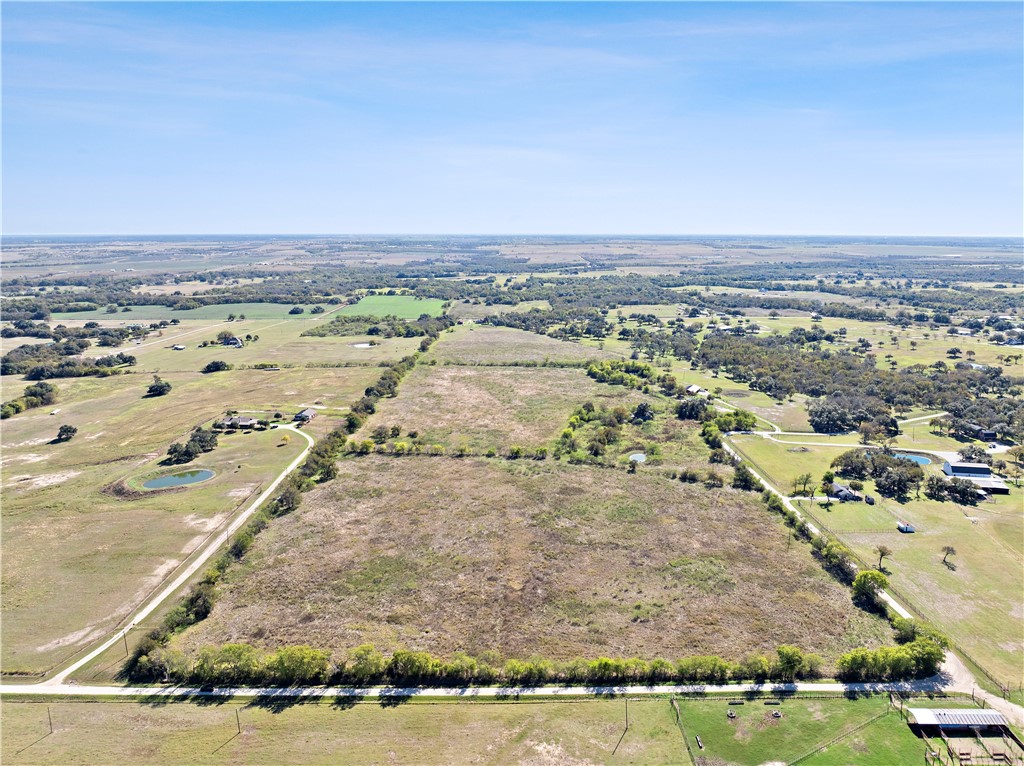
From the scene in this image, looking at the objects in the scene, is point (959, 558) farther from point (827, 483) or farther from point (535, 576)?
point (535, 576)

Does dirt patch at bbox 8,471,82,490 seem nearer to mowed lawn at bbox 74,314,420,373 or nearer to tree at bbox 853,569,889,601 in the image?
mowed lawn at bbox 74,314,420,373

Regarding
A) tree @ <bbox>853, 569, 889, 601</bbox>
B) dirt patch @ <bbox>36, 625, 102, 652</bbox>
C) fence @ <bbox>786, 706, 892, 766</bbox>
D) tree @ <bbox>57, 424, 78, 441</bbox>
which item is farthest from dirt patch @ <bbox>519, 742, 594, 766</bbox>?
tree @ <bbox>57, 424, 78, 441</bbox>

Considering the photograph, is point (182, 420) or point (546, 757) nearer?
point (546, 757)

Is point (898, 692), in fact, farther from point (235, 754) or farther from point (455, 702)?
point (235, 754)

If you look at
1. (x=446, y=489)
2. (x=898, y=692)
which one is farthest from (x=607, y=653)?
(x=446, y=489)

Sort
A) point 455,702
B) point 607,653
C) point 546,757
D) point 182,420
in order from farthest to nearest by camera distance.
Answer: point 182,420 < point 607,653 < point 455,702 < point 546,757

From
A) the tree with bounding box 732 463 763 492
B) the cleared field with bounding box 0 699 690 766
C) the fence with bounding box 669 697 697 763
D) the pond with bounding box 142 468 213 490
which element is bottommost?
the cleared field with bounding box 0 699 690 766
